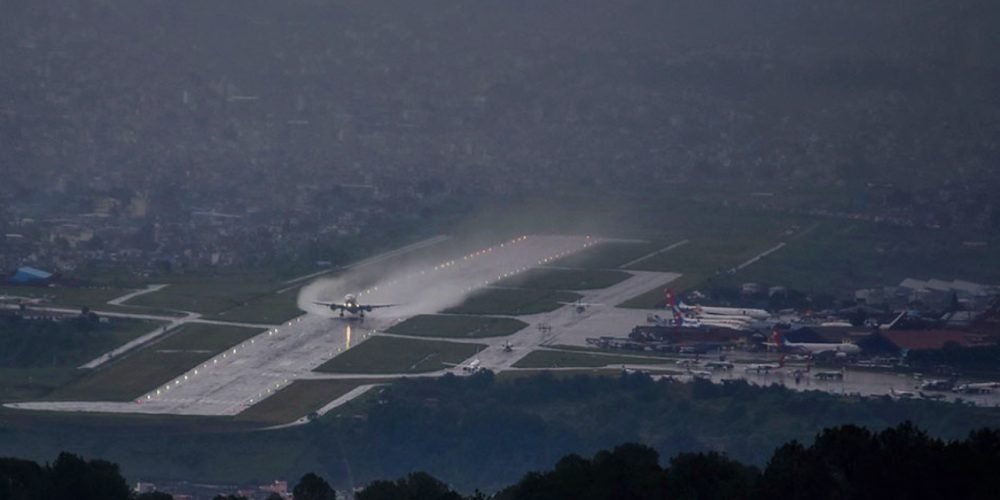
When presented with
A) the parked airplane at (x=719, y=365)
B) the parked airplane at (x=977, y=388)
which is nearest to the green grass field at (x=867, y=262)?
the parked airplane at (x=719, y=365)

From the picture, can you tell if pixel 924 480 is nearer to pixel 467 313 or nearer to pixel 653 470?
pixel 653 470

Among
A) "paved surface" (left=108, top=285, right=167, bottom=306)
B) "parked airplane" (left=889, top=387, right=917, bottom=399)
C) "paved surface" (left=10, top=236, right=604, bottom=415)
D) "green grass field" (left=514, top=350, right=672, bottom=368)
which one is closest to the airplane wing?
"paved surface" (left=10, top=236, right=604, bottom=415)

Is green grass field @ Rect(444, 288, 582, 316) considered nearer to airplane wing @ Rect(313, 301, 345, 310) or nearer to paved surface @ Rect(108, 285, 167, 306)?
airplane wing @ Rect(313, 301, 345, 310)

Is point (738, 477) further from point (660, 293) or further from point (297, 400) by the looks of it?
point (660, 293)

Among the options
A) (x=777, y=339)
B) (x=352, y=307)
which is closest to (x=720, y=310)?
(x=777, y=339)

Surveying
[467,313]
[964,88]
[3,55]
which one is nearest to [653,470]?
[467,313]

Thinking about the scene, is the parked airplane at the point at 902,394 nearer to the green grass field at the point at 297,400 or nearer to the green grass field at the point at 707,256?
the green grass field at the point at 297,400
